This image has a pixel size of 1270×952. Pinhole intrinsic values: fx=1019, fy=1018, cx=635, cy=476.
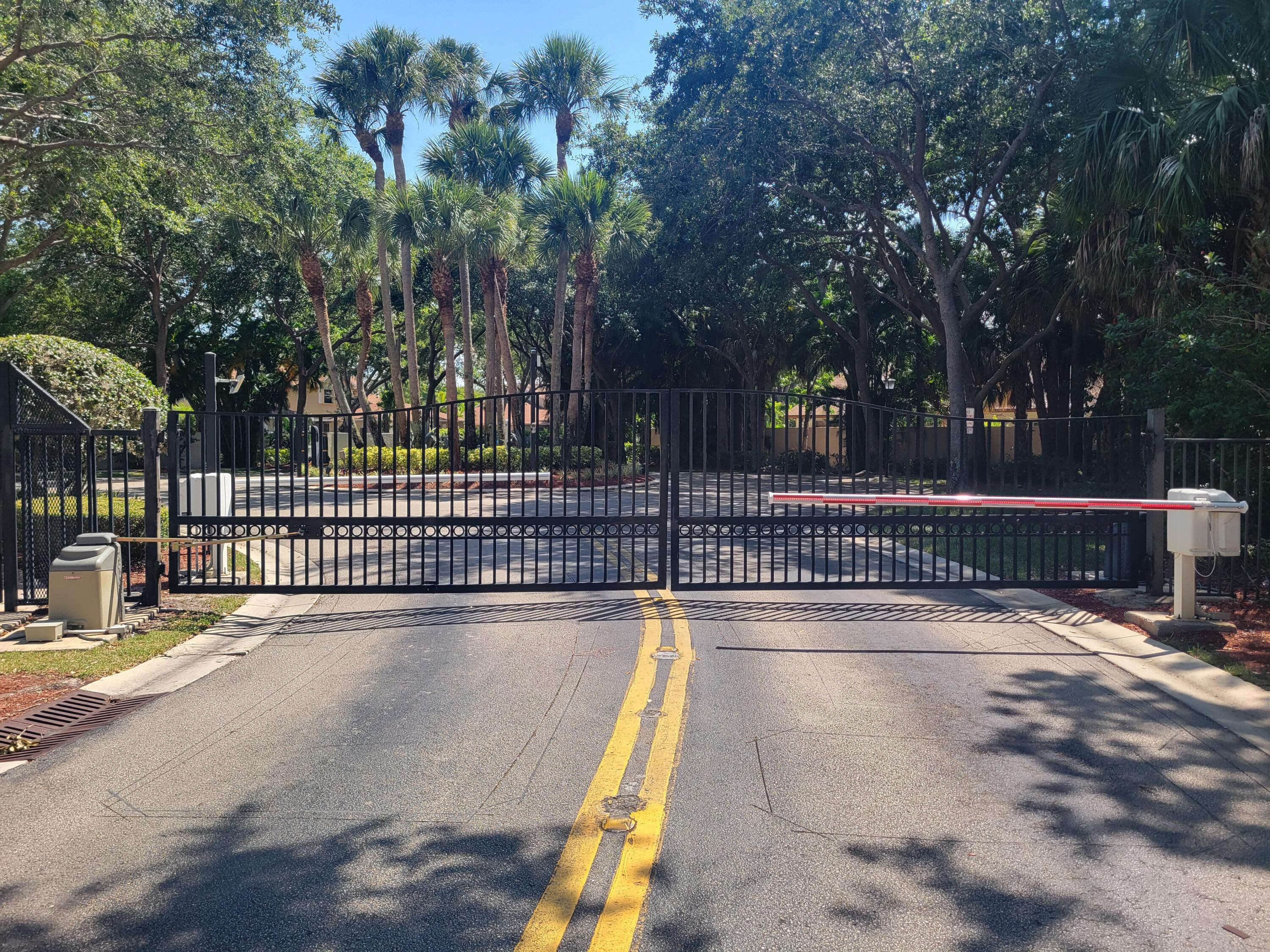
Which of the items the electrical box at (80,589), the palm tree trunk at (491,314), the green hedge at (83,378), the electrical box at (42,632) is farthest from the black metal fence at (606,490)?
the palm tree trunk at (491,314)

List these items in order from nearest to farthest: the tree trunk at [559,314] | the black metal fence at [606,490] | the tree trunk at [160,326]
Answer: the black metal fence at [606,490]
the tree trunk at [559,314]
the tree trunk at [160,326]

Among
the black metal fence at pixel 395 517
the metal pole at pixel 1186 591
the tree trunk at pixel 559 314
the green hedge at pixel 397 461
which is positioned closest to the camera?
the metal pole at pixel 1186 591

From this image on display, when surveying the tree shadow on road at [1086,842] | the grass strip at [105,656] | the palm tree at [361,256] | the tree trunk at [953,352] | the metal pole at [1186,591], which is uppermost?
the palm tree at [361,256]

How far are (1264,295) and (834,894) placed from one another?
1027 centimetres

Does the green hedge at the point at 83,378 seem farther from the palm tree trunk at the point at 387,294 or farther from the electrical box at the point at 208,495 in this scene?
the palm tree trunk at the point at 387,294

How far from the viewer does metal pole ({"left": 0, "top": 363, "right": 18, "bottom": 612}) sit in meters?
9.76

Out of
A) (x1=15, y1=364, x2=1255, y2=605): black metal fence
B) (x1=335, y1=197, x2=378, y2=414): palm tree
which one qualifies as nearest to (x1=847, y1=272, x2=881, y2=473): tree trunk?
(x1=335, y1=197, x2=378, y2=414): palm tree

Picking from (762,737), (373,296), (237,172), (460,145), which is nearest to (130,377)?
(237,172)

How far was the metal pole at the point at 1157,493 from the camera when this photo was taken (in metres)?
10.5

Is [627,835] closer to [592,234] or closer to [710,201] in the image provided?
[710,201]

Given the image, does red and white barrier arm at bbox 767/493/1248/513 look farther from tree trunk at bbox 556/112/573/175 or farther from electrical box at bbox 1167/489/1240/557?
tree trunk at bbox 556/112/573/175

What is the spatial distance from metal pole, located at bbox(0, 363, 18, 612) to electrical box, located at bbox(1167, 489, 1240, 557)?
10.7 m

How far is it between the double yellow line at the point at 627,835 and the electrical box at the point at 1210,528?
4519mm

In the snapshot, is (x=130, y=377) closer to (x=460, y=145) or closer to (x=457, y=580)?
(x=457, y=580)
